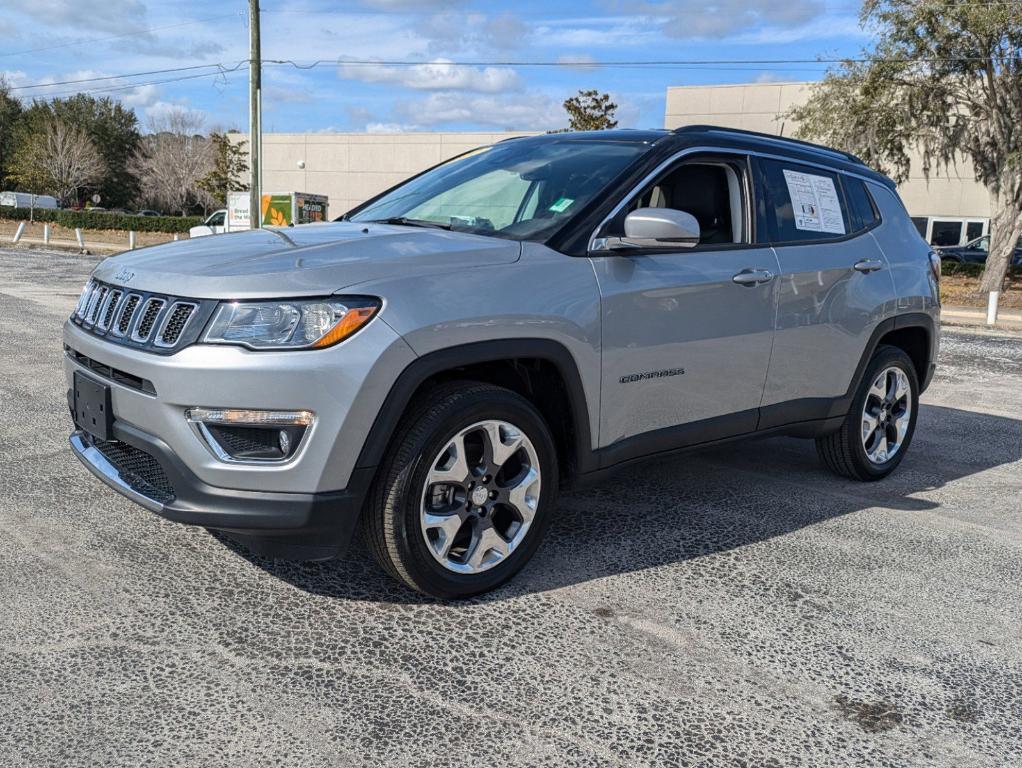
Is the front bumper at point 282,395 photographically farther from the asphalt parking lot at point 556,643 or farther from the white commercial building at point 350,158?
the white commercial building at point 350,158

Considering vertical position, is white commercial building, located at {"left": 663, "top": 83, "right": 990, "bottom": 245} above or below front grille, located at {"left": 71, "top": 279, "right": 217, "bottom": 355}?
above

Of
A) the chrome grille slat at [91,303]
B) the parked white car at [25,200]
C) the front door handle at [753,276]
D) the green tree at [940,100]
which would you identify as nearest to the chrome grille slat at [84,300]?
the chrome grille slat at [91,303]

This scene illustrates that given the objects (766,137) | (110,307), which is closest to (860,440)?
(766,137)

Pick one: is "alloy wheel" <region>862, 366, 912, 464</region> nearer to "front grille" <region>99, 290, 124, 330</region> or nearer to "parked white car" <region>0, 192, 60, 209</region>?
"front grille" <region>99, 290, 124, 330</region>

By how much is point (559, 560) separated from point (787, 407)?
5.00 ft

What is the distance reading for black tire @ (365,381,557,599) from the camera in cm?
326

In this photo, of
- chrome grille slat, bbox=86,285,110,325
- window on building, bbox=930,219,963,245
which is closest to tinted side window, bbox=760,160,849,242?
chrome grille slat, bbox=86,285,110,325

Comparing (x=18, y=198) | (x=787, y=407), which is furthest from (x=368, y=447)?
(x=18, y=198)

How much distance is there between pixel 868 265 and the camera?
505cm

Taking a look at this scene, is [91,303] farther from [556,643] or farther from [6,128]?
[6,128]

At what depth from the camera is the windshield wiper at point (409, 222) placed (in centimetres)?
414

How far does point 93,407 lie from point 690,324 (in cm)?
240

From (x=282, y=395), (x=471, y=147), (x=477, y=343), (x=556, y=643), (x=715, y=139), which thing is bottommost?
(x=556, y=643)

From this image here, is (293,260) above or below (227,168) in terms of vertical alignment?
below
